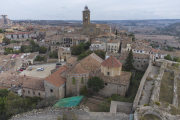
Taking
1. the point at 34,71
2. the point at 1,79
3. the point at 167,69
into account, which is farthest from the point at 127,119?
the point at 34,71

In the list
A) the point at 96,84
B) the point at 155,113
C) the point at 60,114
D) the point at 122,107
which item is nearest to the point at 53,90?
the point at 96,84

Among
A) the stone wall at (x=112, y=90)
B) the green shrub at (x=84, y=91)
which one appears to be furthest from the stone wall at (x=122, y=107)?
the green shrub at (x=84, y=91)

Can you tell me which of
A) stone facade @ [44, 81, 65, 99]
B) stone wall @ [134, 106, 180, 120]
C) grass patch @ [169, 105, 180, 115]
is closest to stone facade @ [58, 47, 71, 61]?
stone facade @ [44, 81, 65, 99]

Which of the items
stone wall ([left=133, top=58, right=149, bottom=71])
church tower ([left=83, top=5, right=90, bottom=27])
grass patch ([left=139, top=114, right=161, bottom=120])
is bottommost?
grass patch ([left=139, top=114, right=161, bottom=120])

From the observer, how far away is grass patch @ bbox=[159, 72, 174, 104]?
15.4 meters

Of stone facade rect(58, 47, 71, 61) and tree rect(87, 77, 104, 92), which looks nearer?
tree rect(87, 77, 104, 92)

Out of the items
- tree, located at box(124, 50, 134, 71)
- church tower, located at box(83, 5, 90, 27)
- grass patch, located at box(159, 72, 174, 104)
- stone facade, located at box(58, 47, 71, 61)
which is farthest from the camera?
church tower, located at box(83, 5, 90, 27)

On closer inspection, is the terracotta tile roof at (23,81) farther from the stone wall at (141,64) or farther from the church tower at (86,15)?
the church tower at (86,15)

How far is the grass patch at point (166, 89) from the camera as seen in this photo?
1544cm

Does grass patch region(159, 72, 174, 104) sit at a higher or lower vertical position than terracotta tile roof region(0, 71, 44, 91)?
higher

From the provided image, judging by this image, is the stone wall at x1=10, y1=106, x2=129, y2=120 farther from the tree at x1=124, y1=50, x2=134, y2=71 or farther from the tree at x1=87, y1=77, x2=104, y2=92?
the tree at x1=124, y1=50, x2=134, y2=71

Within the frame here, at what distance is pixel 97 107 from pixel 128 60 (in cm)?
1308

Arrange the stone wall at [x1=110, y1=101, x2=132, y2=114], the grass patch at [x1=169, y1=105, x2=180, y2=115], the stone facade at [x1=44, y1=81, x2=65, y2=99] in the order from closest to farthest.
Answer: the grass patch at [x1=169, y1=105, x2=180, y2=115]
the stone wall at [x1=110, y1=101, x2=132, y2=114]
the stone facade at [x1=44, y1=81, x2=65, y2=99]

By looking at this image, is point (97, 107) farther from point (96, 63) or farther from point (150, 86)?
point (96, 63)
